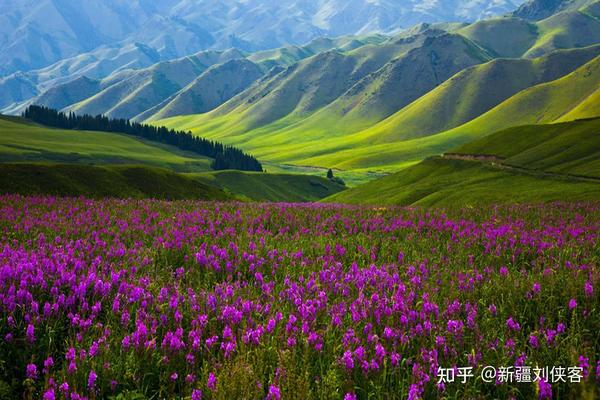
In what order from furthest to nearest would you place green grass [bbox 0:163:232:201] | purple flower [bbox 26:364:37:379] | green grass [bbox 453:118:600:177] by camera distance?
green grass [bbox 453:118:600:177], green grass [bbox 0:163:232:201], purple flower [bbox 26:364:37:379]

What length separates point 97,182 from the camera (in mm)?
55719

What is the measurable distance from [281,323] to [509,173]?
278 ft

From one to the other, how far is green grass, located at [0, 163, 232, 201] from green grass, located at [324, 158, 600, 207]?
2862 centimetres

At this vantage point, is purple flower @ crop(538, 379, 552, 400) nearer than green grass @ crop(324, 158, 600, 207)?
Yes

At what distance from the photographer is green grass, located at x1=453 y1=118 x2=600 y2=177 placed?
7862 cm

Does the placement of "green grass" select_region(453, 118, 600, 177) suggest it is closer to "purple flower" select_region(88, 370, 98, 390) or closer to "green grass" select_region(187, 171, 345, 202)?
"green grass" select_region(187, 171, 345, 202)

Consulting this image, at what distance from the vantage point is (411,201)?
78.8 m

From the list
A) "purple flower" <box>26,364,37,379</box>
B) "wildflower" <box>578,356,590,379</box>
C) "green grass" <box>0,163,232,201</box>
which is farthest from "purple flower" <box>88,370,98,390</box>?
"green grass" <box>0,163,232,201</box>

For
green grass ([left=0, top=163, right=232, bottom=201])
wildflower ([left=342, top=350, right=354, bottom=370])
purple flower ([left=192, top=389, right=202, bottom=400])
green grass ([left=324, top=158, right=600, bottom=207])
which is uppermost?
green grass ([left=324, top=158, right=600, bottom=207])

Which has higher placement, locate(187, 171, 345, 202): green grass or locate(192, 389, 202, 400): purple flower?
locate(187, 171, 345, 202): green grass

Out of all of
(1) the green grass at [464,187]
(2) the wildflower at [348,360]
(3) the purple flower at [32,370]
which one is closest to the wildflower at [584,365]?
(2) the wildflower at [348,360]

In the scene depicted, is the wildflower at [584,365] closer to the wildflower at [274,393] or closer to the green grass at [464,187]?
the wildflower at [274,393]

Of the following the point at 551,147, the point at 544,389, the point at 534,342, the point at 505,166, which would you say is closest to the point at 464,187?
the point at 505,166

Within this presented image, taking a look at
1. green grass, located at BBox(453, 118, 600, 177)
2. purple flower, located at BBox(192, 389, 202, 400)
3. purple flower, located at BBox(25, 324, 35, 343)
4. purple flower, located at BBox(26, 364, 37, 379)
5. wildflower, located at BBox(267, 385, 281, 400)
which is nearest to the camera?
wildflower, located at BBox(267, 385, 281, 400)
